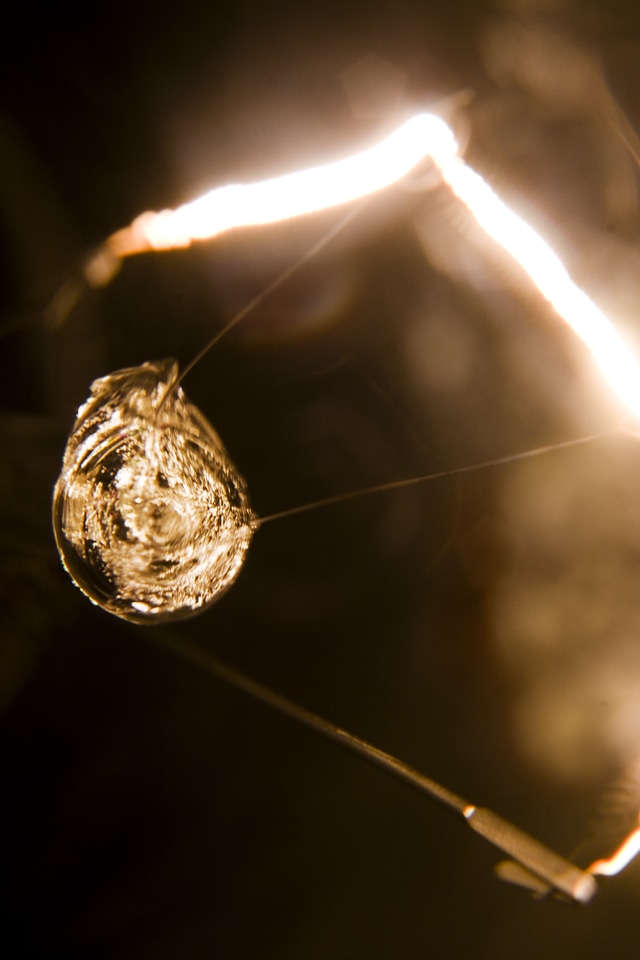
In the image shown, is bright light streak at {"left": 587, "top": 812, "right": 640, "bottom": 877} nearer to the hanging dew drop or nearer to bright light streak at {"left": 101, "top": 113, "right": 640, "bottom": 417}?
bright light streak at {"left": 101, "top": 113, "right": 640, "bottom": 417}

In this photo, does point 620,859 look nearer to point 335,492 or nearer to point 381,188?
point 335,492

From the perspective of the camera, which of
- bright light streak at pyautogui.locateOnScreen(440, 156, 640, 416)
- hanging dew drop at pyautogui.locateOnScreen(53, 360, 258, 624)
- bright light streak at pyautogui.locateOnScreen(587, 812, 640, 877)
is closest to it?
hanging dew drop at pyautogui.locateOnScreen(53, 360, 258, 624)

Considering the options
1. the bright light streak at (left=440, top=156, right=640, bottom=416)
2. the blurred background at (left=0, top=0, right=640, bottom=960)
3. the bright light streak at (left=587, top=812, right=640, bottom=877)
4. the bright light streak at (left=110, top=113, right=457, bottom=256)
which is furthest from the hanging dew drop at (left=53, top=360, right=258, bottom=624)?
the bright light streak at (left=587, top=812, right=640, bottom=877)

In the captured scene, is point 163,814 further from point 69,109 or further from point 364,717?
point 69,109

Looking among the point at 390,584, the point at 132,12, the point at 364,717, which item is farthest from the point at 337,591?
the point at 132,12

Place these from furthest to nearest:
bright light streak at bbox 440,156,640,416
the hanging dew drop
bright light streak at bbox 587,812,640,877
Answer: bright light streak at bbox 587,812,640,877
bright light streak at bbox 440,156,640,416
the hanging dew drop

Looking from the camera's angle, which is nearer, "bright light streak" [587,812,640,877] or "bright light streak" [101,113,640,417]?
"bright light streak" [101,113,640,417]

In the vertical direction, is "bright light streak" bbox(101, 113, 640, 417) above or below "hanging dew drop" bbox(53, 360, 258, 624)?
above
